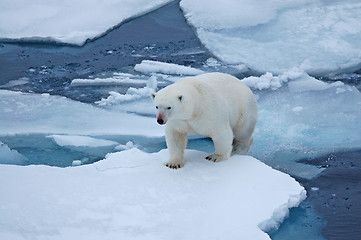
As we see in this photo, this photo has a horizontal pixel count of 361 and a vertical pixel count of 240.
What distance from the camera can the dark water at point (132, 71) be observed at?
13.5ft

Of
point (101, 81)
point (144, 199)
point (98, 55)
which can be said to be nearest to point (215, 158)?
point (144, 199)

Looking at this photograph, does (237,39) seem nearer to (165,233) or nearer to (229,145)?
(229,145)

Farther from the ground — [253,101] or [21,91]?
[253,101]

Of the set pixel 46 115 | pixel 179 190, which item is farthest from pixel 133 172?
pixel 46 115

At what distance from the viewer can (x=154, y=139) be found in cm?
539

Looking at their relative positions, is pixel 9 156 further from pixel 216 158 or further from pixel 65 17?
pixel 65 17

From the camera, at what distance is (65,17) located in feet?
28.8

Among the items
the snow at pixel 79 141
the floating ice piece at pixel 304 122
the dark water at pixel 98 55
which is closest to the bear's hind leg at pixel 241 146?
the floating ice piece at pixel 304 122

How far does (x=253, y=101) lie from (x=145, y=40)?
12.5ft

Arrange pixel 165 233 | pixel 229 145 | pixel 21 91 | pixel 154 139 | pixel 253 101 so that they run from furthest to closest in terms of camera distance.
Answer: pixel 21 91
pixel 154 139
pixel 253 101
pixel 229 145
pixel 165 233

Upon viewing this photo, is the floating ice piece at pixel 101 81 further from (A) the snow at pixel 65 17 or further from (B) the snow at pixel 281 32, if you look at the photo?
(A) the snow at pixel 65 17

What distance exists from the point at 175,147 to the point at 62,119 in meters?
1.84

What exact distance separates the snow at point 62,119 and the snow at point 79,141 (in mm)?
164

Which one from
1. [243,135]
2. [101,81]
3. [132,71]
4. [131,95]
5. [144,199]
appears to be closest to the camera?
[144,199]
